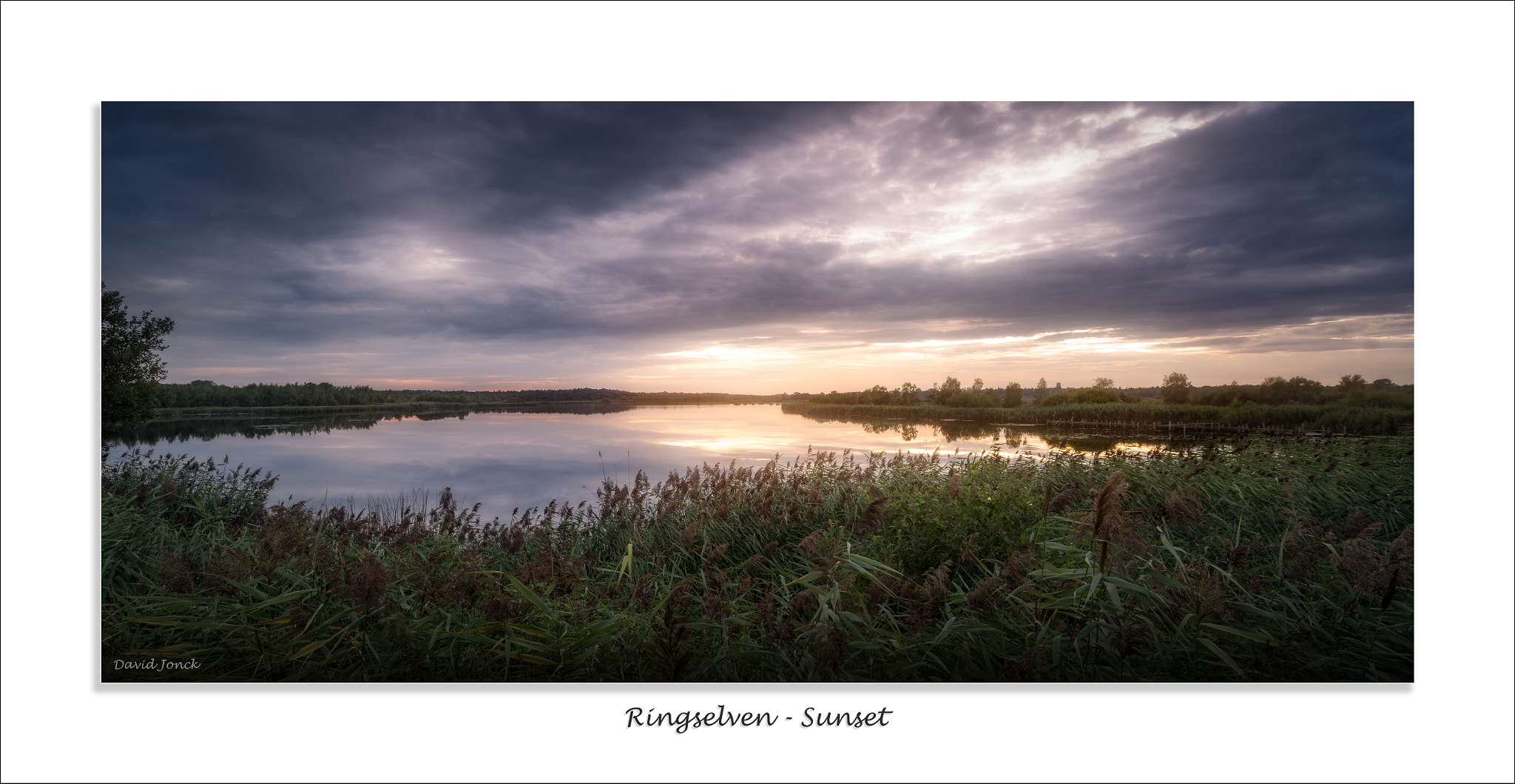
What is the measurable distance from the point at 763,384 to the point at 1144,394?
10.3 ft

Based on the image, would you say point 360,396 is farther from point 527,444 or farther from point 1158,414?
point 1158,414

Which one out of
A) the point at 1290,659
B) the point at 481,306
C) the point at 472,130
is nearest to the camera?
the point at 1290,659

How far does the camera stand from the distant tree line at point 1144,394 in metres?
3.47

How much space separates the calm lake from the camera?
378 centimetres

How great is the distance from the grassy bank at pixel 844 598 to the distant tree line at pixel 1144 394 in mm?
336

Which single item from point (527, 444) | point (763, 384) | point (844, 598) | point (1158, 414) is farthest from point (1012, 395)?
point (527, 444)

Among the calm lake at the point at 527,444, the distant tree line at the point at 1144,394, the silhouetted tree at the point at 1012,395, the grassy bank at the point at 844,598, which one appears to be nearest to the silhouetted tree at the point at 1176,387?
the distant tree line at the point at 1144,394

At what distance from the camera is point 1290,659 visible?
2.55 meters

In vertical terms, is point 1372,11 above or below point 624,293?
above

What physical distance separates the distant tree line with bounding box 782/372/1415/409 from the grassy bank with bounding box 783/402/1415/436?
5 cm
